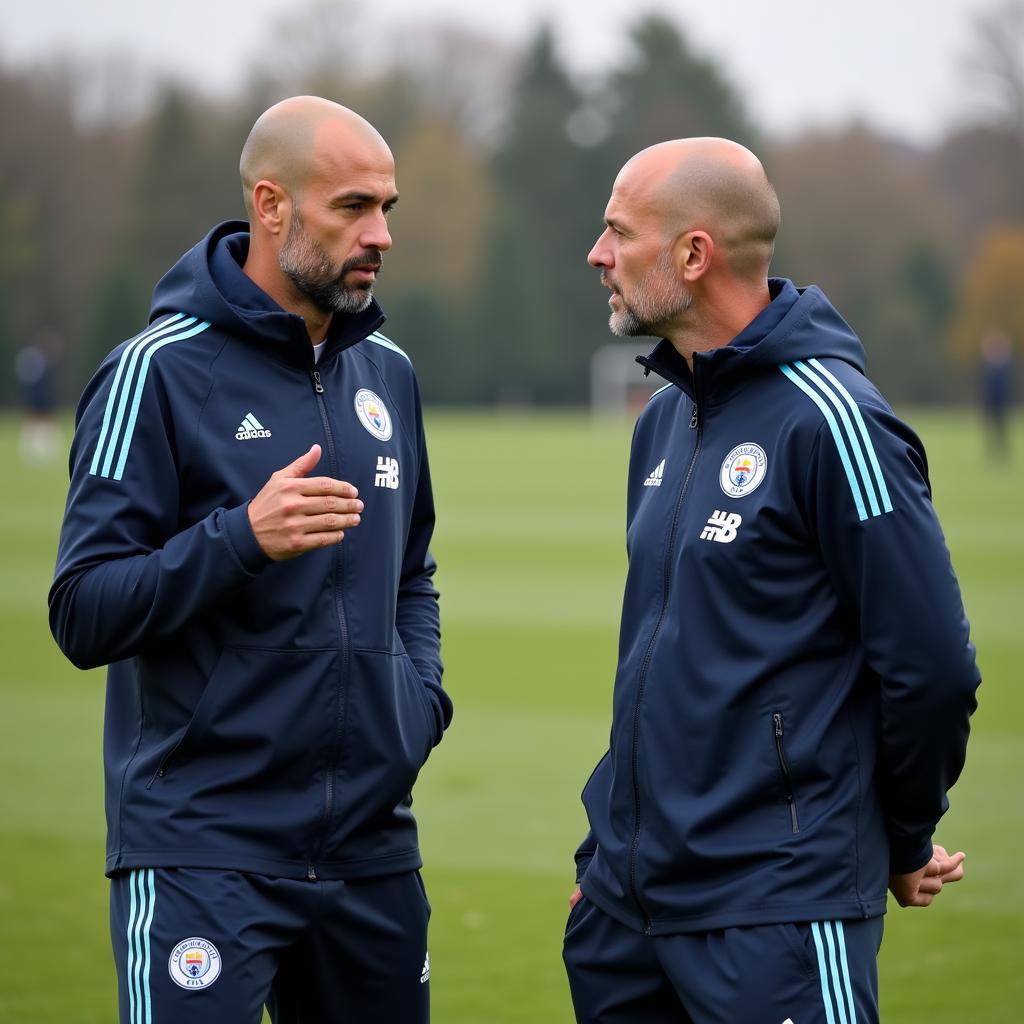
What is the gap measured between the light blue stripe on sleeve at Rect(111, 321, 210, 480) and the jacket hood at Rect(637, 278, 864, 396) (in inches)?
44.3

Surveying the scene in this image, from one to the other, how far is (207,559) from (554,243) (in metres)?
70.0

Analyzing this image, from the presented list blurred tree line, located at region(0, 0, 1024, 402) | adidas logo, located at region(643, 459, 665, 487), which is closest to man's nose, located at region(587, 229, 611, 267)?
adidas logo, located at region(643, 459, 665, 487)

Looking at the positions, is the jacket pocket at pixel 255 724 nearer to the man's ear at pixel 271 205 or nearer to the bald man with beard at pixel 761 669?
the bald man with beard at pixel 761 669

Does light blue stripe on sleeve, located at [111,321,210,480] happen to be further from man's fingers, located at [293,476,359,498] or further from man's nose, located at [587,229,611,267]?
man's nose, located at [587,229,611,267]

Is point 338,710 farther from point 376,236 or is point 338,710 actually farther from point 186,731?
point 376,236

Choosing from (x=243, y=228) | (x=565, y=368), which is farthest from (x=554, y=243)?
(x=243, y=228)

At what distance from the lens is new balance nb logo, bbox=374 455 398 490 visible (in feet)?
12.6

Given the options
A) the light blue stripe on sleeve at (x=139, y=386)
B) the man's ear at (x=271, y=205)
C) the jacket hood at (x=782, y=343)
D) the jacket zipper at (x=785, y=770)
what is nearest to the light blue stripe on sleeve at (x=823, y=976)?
the jacket zipper at (x=785, y=770)

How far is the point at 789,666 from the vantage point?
3.24 m

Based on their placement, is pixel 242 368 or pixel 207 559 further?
pixel 242 368

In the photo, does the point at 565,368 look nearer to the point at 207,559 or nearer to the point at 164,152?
the point at 164,152

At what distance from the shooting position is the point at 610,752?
11.7ft

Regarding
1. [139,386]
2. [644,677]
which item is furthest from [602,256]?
[139,386]

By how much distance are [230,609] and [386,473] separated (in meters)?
0.54
